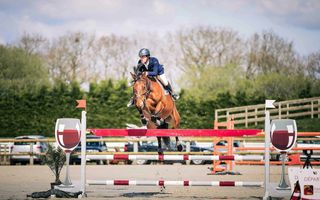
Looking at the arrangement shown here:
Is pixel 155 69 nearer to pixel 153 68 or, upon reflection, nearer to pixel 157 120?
pixel 153 68

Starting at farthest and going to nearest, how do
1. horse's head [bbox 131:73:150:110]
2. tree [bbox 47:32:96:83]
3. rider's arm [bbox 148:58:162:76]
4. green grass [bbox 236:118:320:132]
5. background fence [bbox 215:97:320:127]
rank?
tree [bbox 47:32:96:83] → background fence [bbox 215:97:320:127] → green grass [bbox 236:118:320:132] → rider's arm [bbox 148:58:162:76] → horse's head [bbox 131:73:150:110]

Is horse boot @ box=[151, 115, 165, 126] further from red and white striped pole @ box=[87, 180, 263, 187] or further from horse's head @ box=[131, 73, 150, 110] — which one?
red and white striped pole @ box=[87, 180, 263, 187]

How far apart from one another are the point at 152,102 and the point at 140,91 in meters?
0.29

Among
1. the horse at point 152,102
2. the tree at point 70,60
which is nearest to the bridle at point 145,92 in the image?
the horse at point 152,102

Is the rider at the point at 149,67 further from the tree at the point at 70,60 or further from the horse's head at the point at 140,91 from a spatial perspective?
the tree at the point at 70,60

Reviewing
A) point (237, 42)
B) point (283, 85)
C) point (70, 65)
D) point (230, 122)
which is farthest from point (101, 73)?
point (230, 122)

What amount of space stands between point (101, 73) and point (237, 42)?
36.5 feet

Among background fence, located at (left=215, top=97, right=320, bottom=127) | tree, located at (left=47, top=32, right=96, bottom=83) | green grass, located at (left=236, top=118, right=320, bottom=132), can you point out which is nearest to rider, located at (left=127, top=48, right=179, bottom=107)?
background fence, located at (left=215, top=97, right=320, bottom=127)

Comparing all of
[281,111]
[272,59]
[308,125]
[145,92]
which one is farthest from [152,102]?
[272,59]

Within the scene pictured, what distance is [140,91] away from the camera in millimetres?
9117

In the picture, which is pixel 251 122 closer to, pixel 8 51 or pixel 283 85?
pixel 283 85

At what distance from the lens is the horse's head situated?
909 cm

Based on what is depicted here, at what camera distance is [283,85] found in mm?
42000

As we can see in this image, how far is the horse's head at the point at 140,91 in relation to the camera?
9.09 m
